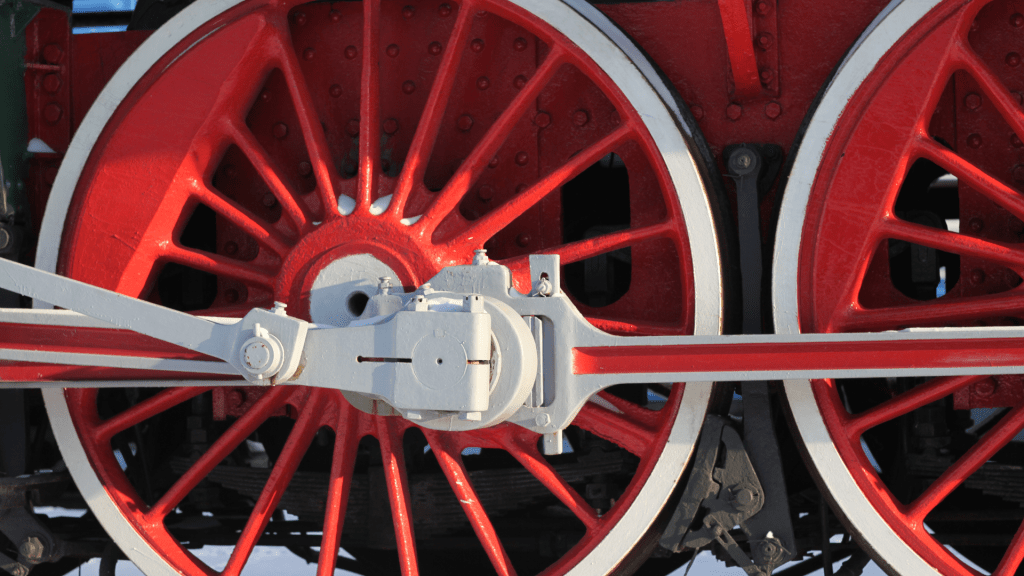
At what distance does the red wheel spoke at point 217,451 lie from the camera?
2.09 metres

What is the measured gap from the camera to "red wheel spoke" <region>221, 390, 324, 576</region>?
204 cm

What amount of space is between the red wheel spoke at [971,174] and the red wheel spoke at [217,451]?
1.46m

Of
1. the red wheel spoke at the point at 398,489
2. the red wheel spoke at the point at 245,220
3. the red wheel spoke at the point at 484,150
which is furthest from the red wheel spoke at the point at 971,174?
the red wheel spoke at the point at 245,220

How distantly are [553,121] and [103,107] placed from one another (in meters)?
1.04

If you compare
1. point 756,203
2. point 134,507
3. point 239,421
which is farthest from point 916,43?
point 134,507

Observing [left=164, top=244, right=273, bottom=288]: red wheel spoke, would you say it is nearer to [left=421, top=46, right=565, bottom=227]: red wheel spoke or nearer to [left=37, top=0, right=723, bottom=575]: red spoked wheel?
[left=37, top=0, right=723, bottom=575]: red spoked wheel

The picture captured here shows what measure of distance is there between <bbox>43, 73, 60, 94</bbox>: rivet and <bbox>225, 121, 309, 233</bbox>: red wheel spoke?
0.50 meters

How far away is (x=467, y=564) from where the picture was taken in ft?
8.36

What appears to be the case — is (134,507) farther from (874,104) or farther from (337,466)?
(874,104)

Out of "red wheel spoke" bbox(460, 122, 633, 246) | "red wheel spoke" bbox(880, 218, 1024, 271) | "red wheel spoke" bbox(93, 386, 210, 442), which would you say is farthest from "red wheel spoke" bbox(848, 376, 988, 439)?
"red wheel spoke" bbox(93, 386, 210, 442)

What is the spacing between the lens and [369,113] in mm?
2029

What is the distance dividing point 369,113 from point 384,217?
234 mm

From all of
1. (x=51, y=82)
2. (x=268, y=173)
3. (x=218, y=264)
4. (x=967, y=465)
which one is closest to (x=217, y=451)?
(x=218, y=264)

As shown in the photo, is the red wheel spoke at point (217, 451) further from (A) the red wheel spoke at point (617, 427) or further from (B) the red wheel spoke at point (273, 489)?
(A) the red wheel spoke at point (617, 427)
